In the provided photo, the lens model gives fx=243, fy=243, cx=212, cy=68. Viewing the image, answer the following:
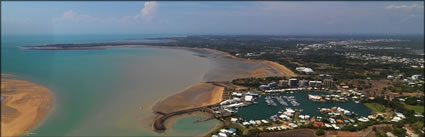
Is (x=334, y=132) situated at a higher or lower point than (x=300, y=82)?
lower

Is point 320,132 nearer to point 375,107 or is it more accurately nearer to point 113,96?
point 375,107

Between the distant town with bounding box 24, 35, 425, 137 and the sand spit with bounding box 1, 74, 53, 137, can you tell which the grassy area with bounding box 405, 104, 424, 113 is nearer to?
the distant town with bounding box 24, 35, 425, 137

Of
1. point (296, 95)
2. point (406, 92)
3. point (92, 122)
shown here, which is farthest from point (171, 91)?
point (406, 92)

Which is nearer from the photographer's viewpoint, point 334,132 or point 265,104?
point 334,132

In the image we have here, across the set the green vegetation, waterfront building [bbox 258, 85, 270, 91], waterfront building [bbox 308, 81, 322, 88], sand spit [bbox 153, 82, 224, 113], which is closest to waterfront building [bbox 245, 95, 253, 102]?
sand spit [bbox 153, 82, 224, 113]

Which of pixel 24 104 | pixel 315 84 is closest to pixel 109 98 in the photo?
pixel 24 104

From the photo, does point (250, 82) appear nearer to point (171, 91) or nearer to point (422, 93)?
point (171, 91)
